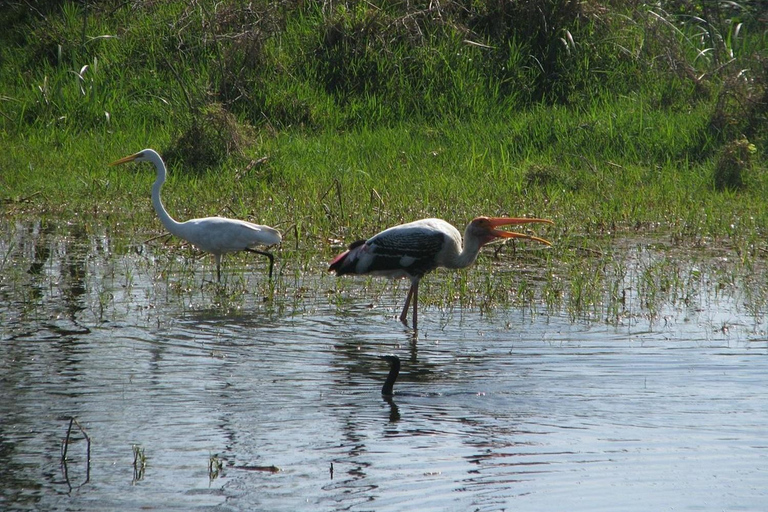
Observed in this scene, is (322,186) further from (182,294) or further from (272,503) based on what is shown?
(272,503)

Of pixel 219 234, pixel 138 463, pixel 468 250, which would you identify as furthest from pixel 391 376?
pixel 219 234

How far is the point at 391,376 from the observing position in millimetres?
5215

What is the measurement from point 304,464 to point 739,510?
1672mm

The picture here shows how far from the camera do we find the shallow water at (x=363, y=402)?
4184 millimetres

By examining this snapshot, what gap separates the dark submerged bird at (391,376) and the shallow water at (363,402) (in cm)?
5

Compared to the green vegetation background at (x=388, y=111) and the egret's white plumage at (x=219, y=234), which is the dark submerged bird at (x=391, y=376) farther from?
the green vegetation background at (x=388, y=111)

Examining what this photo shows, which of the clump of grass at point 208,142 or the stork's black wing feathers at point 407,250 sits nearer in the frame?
the stork's black wing feathers at point 407,250

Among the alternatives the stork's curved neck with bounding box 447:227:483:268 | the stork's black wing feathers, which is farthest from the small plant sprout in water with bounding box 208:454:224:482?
the stork's curved neck with bounding box 447:227:483:268

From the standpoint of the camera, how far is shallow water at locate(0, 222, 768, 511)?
4.18m

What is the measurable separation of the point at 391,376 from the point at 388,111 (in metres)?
7.95

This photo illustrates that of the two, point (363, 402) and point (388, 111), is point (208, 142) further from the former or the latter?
point (363, 402)

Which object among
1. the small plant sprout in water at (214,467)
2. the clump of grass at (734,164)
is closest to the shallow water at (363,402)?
the small plant sprout in water at (214,467)

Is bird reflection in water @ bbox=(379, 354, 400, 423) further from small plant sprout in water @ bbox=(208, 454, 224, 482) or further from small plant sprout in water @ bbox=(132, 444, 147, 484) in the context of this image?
small plant sprout in water @ bbox=(132, 444, 147, 484)

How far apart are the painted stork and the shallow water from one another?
0.85 feet
